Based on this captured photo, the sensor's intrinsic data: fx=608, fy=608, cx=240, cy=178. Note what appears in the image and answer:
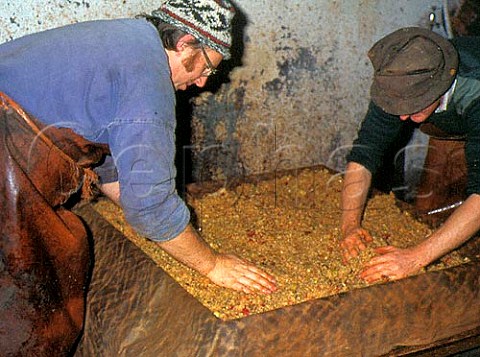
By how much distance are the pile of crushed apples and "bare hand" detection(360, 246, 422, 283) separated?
0.05 meters

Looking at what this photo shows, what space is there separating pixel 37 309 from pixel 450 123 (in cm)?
187

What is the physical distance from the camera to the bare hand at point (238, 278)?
85.5 inches

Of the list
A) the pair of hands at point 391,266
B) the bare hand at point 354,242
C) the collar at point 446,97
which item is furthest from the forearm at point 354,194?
the collar at point 446,97

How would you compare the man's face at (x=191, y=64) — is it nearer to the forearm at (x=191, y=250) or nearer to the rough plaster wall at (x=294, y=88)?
the forearm at (x=191, y=250)

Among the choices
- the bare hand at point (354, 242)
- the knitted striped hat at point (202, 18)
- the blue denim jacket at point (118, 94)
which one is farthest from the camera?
the bare hand at point (354, 242)

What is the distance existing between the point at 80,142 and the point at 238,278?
731mm

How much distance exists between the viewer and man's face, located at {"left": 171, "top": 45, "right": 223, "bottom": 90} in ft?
6.41

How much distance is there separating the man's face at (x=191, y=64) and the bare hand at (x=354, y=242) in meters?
1.01

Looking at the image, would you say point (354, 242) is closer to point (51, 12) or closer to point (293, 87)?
point (293, 87)

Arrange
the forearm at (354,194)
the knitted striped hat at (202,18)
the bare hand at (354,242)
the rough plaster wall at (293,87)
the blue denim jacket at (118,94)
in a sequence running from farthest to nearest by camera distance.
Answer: the rough plaster wall at (293,87) → the forearm at (354,194) → the bare hand at (354,242) → the knitted striped hat at (202,18) → the blue denim jacket at (118,94)

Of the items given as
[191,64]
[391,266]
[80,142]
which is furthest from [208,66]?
[391,266]

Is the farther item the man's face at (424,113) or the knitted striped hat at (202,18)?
the man's face at (424,113)

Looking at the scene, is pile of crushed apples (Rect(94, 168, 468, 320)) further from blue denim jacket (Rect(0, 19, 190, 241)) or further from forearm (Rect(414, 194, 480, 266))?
blue denim jacket (Rect(0, 19, 190, 241))

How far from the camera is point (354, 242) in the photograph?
261 cm
